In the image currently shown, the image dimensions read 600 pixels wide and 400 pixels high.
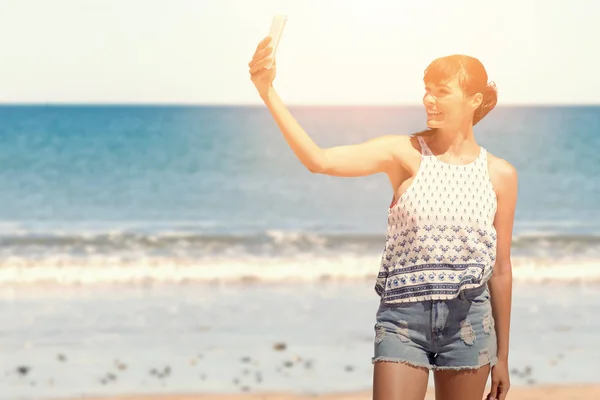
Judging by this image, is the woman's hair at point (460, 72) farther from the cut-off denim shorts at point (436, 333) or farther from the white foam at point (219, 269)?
the white foam at point (219, 269)

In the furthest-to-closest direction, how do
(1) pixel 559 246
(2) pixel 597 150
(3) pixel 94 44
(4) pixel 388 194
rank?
(3) pixel 94 44, (2) pixel 597 150, (4) pixel 388 194, (1) pixel 559 246

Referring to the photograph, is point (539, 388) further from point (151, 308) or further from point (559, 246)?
point (559, 246)

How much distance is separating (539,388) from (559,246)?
37.3ft

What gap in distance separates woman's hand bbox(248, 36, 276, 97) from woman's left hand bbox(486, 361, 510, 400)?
1239 millimetres

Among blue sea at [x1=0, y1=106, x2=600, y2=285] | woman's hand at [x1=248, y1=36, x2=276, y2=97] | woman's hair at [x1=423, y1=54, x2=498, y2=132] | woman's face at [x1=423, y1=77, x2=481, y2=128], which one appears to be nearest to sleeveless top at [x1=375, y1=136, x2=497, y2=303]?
woman's face at [x1=423, y1=77, x2=481, y2=128]

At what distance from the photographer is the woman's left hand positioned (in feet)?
11.2

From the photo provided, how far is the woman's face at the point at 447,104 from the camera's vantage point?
3246 millimetres

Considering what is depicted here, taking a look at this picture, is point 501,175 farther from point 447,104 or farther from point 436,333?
point 436,333

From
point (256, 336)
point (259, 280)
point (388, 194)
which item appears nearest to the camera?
point (256, 336)

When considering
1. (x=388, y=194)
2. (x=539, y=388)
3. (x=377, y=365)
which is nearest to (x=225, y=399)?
(x=539, y=388)

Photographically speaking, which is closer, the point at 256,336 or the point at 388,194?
the point at 256,336

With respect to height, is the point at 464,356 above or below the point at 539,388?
above

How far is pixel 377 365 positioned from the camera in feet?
10.5

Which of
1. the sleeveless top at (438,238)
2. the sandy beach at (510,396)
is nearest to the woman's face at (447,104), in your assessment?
the sleeveless top at (438,238)
